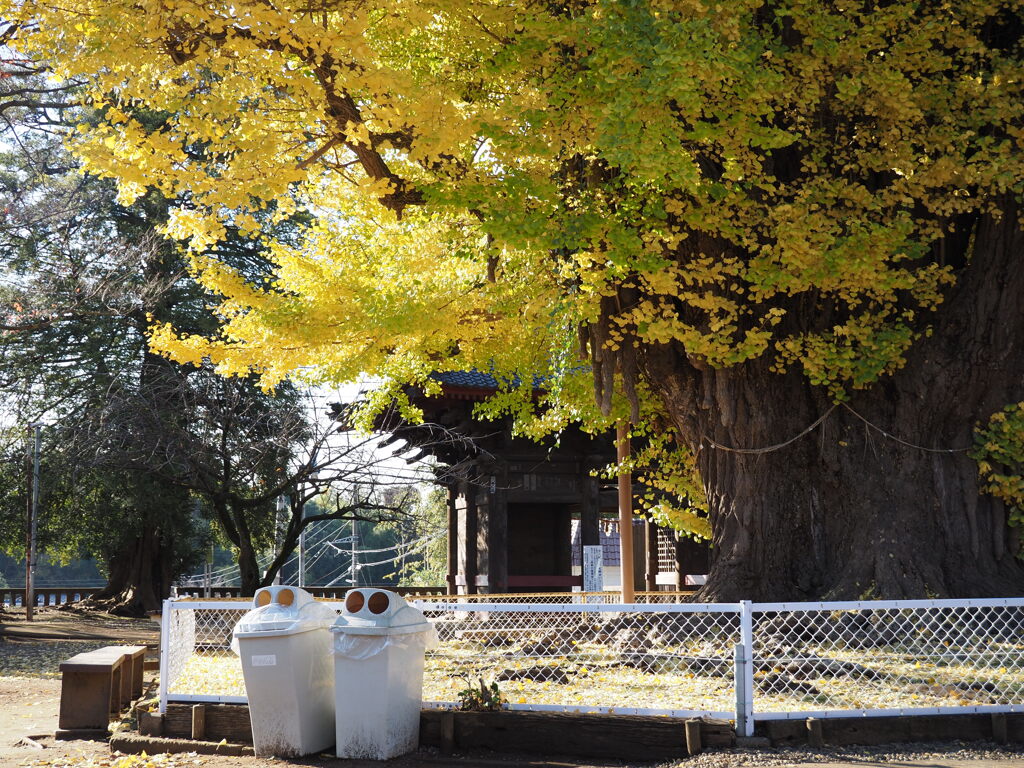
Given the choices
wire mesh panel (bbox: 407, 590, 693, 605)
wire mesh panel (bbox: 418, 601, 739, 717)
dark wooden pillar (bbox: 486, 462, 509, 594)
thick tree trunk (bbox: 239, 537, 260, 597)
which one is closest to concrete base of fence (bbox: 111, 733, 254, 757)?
wire mesh panel (bbox: 418, 601, 739, 717)

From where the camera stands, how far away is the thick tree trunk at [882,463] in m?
9.37

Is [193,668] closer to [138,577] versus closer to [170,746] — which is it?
[170,746]

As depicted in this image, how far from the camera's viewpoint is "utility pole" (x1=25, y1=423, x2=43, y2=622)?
74.9 ft

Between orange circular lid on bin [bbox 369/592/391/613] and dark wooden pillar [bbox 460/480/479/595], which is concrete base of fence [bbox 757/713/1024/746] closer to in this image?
orange circular lid on bin [bbox 369/592/391/613]

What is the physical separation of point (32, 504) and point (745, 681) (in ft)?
71.2

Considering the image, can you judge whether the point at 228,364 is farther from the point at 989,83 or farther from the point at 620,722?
the point at 989,83

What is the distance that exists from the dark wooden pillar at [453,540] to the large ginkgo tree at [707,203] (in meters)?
9.38

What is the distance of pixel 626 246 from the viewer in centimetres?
834

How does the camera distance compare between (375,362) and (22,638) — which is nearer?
(375,362)

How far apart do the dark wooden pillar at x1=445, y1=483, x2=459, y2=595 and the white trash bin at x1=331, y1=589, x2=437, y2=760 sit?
12556mm

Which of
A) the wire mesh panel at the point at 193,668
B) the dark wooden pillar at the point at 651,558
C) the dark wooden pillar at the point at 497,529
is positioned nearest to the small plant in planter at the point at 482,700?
the wire mesh panel at the point at 193,668

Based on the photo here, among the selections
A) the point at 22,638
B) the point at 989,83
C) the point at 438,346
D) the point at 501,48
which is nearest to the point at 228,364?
the point at 438,346

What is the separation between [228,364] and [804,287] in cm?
617

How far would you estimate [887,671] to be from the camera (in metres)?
7.54
